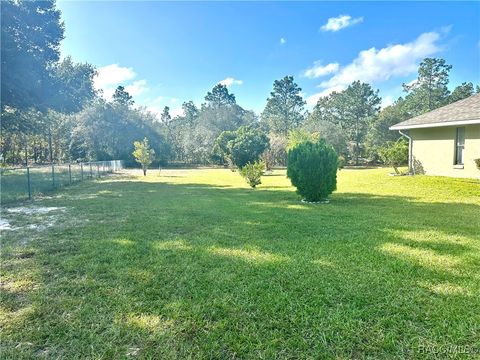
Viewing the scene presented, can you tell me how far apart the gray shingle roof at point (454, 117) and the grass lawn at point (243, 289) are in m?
7.57

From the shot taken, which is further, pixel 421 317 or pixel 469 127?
pixel 469 127

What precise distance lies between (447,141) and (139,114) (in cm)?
3628

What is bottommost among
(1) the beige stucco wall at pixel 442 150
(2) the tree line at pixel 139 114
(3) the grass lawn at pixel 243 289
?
(3) the grass lawn at pixel 243 289

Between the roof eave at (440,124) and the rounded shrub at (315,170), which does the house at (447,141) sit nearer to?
the roof eave at (440,124)

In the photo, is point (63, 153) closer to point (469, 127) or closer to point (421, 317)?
point (469, 127)

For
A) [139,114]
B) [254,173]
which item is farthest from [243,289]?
[139,114]

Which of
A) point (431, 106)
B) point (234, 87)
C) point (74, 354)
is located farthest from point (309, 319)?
point (234, 87)

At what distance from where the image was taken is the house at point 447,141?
38.8ft

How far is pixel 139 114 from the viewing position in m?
40.8

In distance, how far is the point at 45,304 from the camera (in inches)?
108

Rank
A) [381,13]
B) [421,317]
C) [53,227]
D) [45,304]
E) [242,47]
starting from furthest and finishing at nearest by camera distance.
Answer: [242,47] < [381,13] < [53,227] < [45,304] < [421,317]

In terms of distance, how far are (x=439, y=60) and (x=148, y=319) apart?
48.8 metres

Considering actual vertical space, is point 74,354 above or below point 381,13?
below

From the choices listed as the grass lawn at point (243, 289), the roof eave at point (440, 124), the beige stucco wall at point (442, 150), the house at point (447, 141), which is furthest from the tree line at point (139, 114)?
the grass lawn at point (243, 289)
